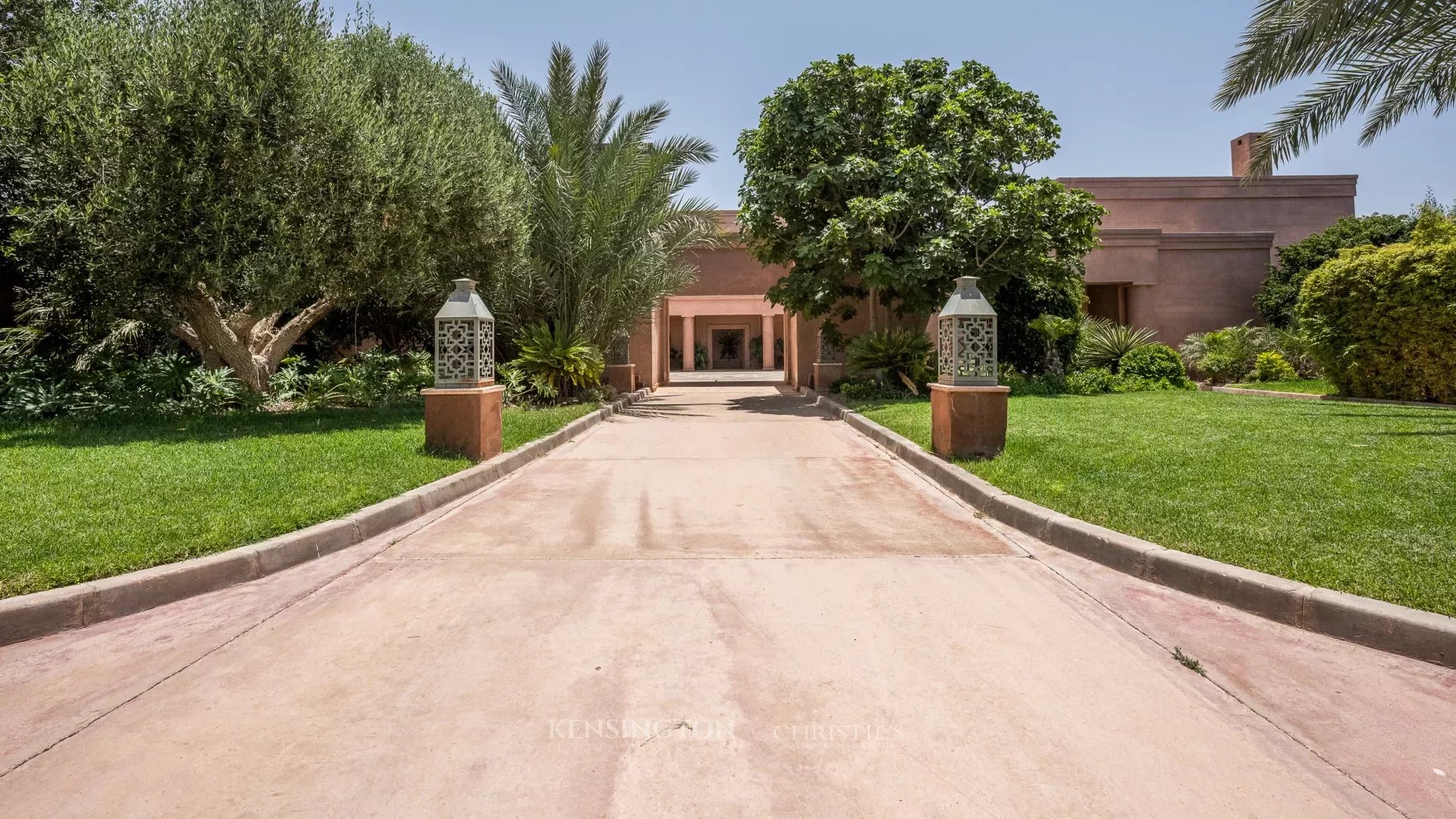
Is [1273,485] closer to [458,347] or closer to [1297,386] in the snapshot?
[458,347]

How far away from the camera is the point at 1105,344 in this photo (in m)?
17.9

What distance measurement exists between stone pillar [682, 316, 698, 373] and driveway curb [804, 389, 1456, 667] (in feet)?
100

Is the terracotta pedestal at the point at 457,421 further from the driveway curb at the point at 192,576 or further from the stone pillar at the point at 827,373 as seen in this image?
the stone pillar at the point at 827,373

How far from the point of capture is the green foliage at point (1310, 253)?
19.8 metres

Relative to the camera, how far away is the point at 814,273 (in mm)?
14742

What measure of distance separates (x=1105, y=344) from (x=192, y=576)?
59.2 ft

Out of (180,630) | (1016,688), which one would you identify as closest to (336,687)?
(180,630)

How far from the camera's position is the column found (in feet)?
124

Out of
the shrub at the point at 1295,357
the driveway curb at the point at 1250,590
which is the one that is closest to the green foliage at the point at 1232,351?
the shrub at the point at 1295,357

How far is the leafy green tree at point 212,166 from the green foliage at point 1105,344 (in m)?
14.0

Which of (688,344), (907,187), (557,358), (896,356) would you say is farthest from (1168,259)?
(688,344)

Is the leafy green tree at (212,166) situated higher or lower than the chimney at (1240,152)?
lower

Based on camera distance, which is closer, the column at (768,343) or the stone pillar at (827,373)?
the stone pillar at (827,373)

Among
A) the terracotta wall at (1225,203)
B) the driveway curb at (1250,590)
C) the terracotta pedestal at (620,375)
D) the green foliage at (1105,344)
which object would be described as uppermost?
the terracotta wall at (1225,203)
